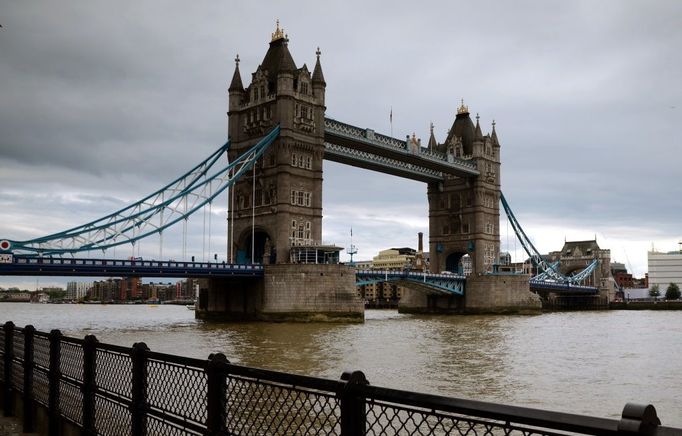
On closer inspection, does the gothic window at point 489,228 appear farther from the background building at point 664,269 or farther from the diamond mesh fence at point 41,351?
the diamond mesh fence at point 41,351

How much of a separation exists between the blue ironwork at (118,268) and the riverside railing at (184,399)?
36.3 m

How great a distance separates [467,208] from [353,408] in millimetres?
81533

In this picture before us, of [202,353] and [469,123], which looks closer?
[202,353]

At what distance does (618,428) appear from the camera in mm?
2641

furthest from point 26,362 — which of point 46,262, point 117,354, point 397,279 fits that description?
point 397,279

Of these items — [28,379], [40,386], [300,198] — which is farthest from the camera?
[300,198]

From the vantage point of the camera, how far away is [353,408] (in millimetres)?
3781

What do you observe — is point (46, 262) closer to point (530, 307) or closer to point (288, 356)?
point (288, 356)

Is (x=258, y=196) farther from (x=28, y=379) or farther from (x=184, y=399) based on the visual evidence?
(x=184, y=399)

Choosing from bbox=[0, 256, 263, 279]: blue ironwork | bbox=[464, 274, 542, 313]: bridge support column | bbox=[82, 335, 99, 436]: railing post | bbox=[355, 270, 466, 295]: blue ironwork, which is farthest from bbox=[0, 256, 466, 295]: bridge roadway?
bbox=[82, 335, 99, 436]: railing post

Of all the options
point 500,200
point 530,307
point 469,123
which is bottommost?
point 530,307

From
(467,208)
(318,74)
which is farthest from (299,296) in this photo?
(467,208)

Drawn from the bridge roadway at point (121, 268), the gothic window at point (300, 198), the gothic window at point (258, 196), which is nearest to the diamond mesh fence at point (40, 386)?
the bridge roadway at point (121, 268)

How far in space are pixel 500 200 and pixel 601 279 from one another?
33.1m
